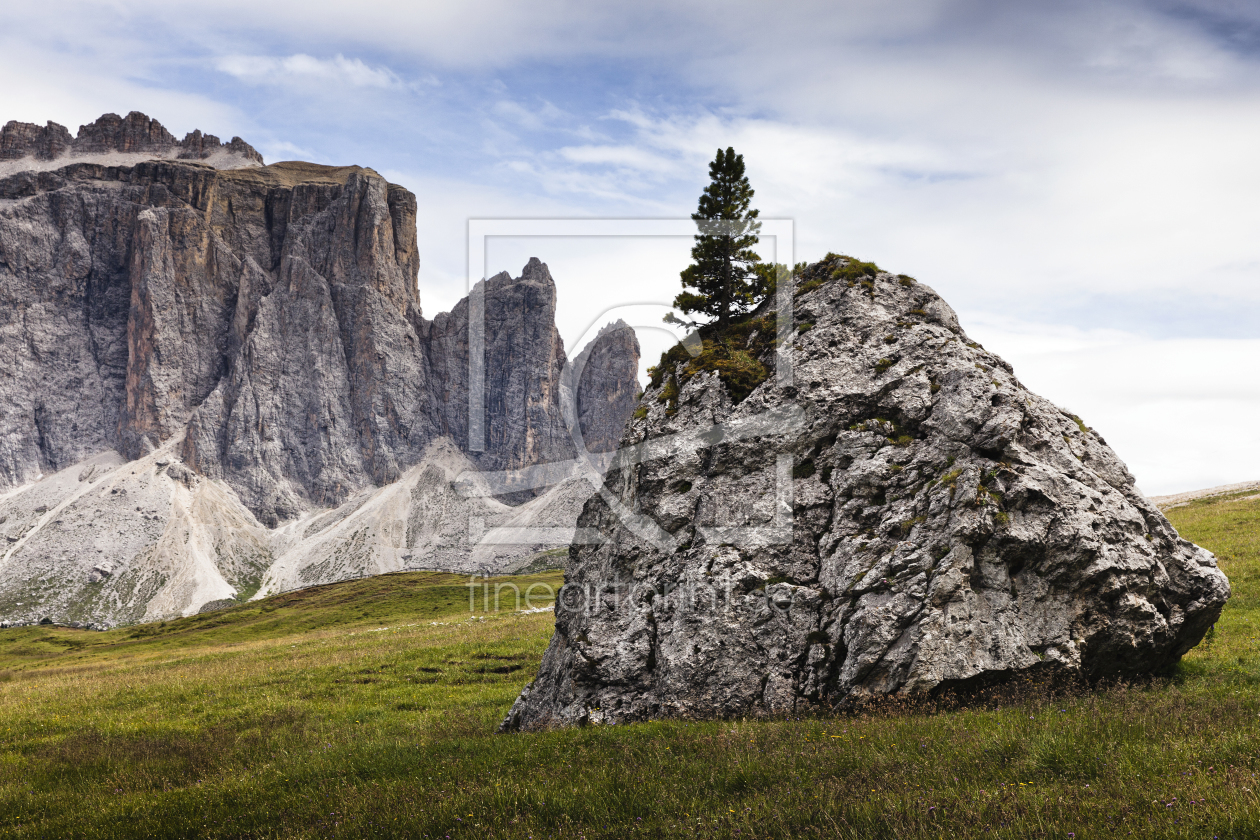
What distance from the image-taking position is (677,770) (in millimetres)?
10883

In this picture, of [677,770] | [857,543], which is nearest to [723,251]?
[857,543]

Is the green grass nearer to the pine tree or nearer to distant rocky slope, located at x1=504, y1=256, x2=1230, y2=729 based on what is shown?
distant rocky slope, located at x1=504, y1=256, x2=1230, y2=729

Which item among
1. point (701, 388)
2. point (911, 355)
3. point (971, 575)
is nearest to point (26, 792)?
point (701, 388)

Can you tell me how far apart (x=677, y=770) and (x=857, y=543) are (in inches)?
261

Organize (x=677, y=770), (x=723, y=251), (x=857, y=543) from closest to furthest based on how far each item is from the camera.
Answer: (x=677, y=770), (x=857, y=543), (x=723, y=251)

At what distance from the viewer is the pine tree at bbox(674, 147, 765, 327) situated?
2477 centimetres

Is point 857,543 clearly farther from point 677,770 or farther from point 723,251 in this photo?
point 723,251

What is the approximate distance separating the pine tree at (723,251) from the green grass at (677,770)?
47.7ft

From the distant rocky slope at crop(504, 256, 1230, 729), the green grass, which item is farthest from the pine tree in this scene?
the green grass

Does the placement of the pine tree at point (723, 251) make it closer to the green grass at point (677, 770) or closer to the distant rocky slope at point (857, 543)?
the distant rocky slope at point (857, 543)

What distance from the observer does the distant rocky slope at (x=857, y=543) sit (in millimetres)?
13695

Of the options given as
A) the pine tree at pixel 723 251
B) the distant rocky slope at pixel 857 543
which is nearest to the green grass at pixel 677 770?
the distant rocky slope at pixel 857 543

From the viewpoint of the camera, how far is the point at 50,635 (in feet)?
490

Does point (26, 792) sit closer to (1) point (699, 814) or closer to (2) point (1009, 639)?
(1) point (699, 814)
